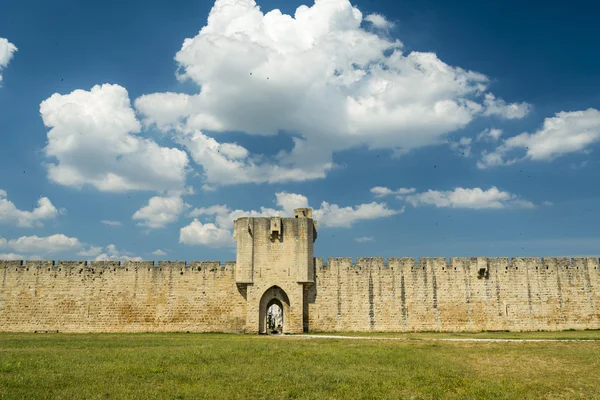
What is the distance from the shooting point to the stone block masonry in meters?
28.6

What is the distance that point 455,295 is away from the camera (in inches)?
1140

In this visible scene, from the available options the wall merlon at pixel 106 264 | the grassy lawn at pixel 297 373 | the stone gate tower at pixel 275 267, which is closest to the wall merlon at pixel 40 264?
the wall merlon at pixel 106 264

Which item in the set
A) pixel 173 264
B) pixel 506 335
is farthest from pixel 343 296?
pixel 173 264

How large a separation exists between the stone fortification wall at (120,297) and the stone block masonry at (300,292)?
0.06 m

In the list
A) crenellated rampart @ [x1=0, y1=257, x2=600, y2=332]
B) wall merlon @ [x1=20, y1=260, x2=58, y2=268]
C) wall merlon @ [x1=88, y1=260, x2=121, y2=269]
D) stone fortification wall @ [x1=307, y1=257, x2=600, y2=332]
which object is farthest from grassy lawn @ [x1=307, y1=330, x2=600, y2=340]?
wall merlon @ [x1=20, y1=260, x2=58, y2=268]

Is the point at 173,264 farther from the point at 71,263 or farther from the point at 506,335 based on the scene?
the point at 506,335

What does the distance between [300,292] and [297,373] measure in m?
16.4

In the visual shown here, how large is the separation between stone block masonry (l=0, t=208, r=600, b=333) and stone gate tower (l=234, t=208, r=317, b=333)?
6 cm

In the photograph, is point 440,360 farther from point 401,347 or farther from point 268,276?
point 268,276

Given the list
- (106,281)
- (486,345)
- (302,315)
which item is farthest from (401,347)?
(106,281)

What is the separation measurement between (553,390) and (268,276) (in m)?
19.3

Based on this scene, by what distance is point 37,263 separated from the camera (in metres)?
29.7

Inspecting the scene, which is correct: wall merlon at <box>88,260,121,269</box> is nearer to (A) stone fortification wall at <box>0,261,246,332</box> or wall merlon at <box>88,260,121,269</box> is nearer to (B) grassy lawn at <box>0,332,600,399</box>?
(A) stone fortification wall at <box>0,261,246,332</box>

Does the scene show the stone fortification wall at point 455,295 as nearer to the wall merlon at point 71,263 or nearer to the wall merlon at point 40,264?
the wall merlon at point 71,263
